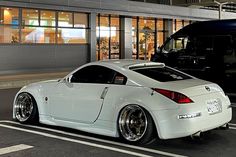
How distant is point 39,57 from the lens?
23.6 metres

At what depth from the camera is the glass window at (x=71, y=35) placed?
2527cm

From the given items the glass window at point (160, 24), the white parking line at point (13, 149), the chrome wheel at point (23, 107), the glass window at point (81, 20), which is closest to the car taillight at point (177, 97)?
the white parking line at point (13, 149)

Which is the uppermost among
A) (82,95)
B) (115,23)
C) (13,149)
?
(115,23)

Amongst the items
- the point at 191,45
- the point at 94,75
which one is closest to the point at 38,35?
the point at 191,45

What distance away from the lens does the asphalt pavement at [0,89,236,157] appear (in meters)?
6.12

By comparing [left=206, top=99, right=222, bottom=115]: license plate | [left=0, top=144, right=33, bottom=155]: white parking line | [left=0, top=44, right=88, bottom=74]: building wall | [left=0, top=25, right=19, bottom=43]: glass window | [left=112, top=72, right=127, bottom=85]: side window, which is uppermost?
[left=0, top=25, right=19, bottom=43]: glass window

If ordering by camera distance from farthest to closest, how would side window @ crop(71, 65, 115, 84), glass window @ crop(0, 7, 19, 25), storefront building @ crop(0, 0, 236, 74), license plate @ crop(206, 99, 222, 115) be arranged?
storefront building @ crop(0, 0, 236, 74) < glass window @ crop(0, 7, 19, 25) < side window @ crop(71, 65, 115, 84) < license plate @ crop(206, 99, 222, 115)

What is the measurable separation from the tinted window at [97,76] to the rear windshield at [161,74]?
37 centimetres

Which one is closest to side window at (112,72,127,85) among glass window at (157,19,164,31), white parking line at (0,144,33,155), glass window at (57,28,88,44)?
white parking line at (0,144,33,155)

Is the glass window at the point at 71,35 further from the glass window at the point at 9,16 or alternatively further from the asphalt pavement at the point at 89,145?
the asphalt pavement at the point at 89,145

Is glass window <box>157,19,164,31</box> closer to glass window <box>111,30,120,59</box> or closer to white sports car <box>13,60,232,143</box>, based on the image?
glass window <box>111,30,120,59</box>

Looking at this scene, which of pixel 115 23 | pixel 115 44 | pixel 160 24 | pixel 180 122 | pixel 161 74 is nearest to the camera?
pixel 180 122

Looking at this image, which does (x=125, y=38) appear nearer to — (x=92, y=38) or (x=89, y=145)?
(x=92, y=38)

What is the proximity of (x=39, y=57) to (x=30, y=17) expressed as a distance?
2.34 metres
